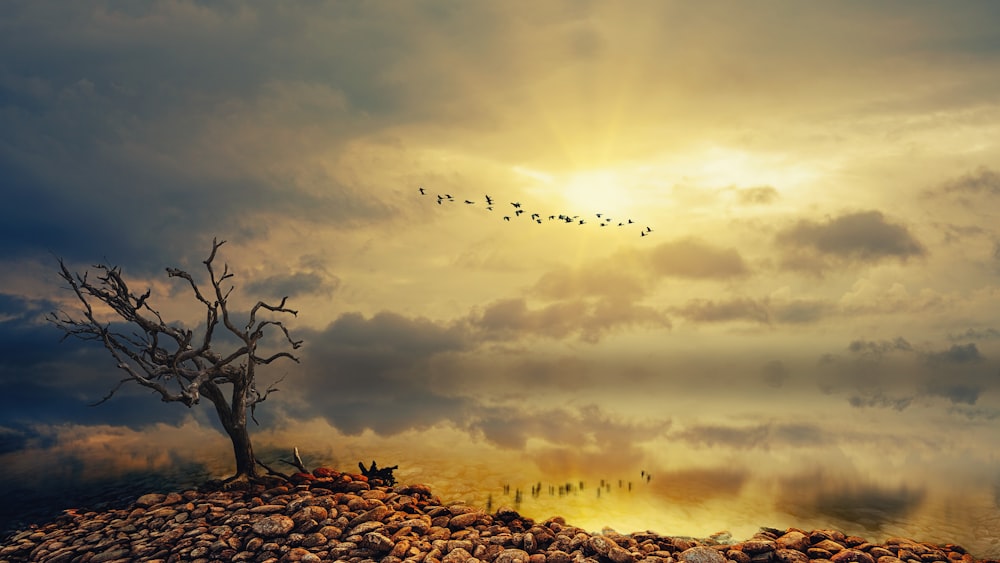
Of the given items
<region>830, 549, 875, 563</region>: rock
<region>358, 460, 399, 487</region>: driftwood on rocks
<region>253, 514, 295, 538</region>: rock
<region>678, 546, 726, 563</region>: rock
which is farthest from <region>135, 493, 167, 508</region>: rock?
<region>830, 549, 875, 563</region>: rock

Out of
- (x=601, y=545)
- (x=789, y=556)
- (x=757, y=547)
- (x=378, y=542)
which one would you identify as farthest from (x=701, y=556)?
(x=378, y=542)

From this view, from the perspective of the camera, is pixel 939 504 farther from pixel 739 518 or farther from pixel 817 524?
pixel 739 518

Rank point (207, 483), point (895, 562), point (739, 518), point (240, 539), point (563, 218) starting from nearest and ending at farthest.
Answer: point (895, 562) < point (240, 539) < point (739, 518) < point (207, 483) < point (563, 218)

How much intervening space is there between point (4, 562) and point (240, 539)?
9353mm

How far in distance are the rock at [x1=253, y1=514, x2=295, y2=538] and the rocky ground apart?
4cm

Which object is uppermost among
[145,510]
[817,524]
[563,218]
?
[563,218]

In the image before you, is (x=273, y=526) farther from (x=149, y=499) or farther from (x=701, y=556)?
(x=701, y=556)

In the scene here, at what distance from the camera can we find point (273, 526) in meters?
19.9

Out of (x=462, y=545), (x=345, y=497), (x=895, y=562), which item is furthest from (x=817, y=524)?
(x=345, y=497)

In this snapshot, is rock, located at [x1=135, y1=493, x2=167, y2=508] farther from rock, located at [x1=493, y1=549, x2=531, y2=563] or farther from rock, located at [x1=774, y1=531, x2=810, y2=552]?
rock, located at [x1=774, y1=531, x2=810, y2=552]

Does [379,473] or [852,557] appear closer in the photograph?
[852,557]

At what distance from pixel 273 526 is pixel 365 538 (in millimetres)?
3652

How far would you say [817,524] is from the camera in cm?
2384

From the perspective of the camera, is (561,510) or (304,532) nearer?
(304,532)
